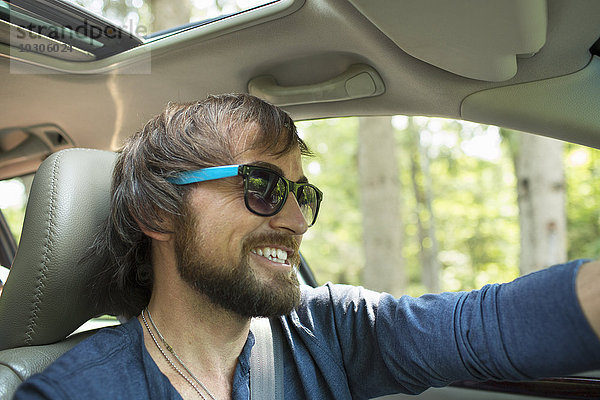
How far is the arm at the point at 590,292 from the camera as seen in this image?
1.28 metres

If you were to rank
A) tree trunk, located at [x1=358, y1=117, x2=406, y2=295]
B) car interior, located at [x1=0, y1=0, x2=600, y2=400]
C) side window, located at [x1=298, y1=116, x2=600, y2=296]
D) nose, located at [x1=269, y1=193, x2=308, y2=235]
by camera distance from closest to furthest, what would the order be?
car interior, located at [x1=0, y1=0, x2=600, y2=400]
nose, located at [x1=269, y1=193, x2=308, y2=235]
side window, located at [x1=298, y1=116, x2=600, y2=296]
tree trunk, located at [x1=358, y1=117, x2=406, y2=295]

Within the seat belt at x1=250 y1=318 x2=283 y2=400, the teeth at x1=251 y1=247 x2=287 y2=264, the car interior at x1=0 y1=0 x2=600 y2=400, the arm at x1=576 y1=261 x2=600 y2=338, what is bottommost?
the seat belt at x1=250 y1=318 x2=283 y2=400

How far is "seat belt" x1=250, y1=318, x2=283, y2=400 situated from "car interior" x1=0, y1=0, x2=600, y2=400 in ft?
1.75

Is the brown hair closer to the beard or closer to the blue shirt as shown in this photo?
the beard

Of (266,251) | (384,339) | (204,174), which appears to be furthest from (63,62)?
(384,339)

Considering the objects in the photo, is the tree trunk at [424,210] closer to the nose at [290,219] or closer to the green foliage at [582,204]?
the green foliage at [582,204]

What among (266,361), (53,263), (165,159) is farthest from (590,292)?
(53,263)

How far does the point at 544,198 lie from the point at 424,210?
13069 mm

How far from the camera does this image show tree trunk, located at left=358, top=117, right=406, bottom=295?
21.5 feet

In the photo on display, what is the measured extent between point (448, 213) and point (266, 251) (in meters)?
16.9

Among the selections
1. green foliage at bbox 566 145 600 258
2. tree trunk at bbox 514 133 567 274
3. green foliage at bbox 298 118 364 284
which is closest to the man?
tree trunk at bbox 514 133 567 274

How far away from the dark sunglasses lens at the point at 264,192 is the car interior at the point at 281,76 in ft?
1.31

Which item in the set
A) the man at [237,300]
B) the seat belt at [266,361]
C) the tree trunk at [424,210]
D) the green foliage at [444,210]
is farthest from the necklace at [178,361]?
the tree trunk at [424,210]

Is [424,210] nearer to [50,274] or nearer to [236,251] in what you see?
[236,251]
